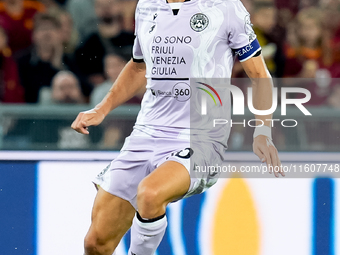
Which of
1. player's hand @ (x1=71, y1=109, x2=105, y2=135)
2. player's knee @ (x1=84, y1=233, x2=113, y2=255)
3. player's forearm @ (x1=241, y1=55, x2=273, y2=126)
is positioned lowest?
player's knee @ (x1=84, y1=233, x2=113, y2=255)

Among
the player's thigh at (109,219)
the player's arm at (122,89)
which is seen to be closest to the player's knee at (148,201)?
the player's thigh at (109,219)

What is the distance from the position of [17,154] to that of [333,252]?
2.05 metres

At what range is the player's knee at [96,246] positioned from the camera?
2.72 metres

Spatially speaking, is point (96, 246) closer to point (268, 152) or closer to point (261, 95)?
point (268, 152)

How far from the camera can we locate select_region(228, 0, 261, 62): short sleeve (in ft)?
8.50

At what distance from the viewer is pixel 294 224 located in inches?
132

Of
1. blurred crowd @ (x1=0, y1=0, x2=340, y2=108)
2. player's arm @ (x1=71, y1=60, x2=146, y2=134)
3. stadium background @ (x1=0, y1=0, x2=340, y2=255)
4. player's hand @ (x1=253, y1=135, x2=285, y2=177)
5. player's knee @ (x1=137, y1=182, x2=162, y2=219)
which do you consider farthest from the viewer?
blurred crowd @ (x1=0, y1=0, x2=340, y2=108)

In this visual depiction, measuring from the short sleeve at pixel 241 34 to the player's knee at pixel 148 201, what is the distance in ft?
2.67

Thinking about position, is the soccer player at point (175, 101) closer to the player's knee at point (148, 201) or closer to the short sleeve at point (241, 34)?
the short sleeve at point (241, 34)

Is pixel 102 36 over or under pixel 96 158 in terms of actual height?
over

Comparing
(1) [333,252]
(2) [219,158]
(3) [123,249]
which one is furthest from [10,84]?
(1) [333,252]

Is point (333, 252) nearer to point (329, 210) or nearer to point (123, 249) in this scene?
point (329, 210)

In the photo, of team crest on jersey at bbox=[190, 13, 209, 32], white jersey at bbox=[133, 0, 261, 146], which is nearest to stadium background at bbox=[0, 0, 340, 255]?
white jersey at bbox=[133, 0, 261, 146]

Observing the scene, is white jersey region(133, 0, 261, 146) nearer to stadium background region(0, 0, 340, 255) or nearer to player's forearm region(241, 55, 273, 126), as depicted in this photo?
player's forearm region(241, 55, 273, 126)
